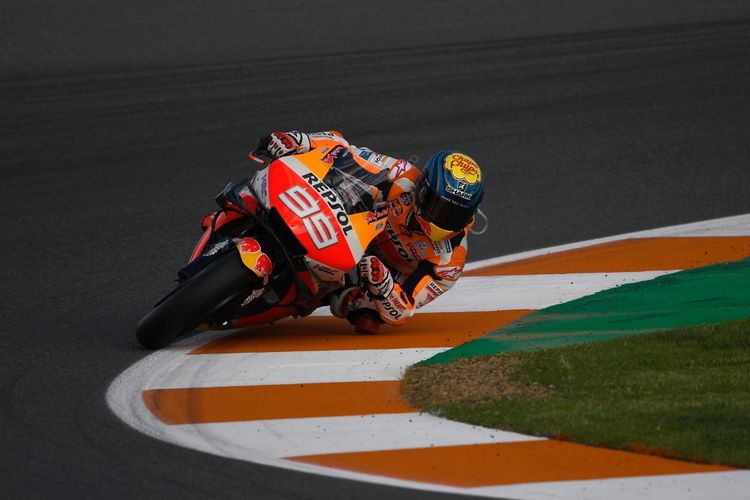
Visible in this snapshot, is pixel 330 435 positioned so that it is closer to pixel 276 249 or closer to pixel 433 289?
pixel 276 249

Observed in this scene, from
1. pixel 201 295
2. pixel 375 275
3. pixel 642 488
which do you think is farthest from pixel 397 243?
pixel 642 488

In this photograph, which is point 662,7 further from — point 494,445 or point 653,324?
point 494,445

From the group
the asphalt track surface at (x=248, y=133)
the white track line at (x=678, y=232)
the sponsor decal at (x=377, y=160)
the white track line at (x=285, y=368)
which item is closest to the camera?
the asphalt track surface at (x=248, y=133)

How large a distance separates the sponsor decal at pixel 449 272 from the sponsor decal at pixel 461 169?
2.19ft

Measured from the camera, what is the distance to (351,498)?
5789 mm

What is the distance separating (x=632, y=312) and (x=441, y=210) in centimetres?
142

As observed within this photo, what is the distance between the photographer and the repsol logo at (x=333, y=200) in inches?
320

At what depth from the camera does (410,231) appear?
28.3 ft

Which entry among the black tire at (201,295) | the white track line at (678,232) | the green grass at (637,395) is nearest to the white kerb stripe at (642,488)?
the green grass at (637,395)

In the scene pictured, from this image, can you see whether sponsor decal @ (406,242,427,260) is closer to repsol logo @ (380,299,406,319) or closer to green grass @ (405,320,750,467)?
repsol logo @ (380,299,406,319)

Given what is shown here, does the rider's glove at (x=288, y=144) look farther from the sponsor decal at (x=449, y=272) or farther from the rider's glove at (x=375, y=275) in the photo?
the sponsor decal at (x=449, y=272)

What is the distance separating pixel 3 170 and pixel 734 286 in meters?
6.59

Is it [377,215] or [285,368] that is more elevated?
[377,215]

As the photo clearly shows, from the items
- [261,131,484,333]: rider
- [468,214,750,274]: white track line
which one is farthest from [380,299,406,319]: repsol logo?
[468,214,750,274]: white track line
